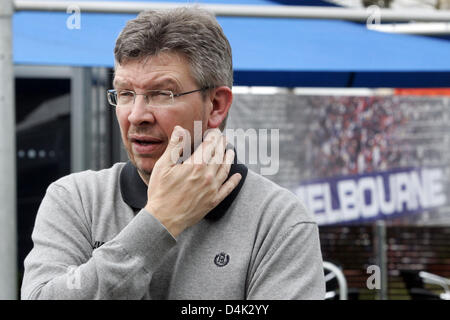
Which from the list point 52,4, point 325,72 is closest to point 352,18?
point 325,72

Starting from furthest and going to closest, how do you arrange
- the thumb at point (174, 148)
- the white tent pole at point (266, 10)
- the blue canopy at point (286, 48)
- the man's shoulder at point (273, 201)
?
the blue canopy at point (286, 48) → the white tent pole at point (266, 10) → the man's shoulder at point (273, 201) → the thumb at point (174, 148)

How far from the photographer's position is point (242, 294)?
1.39 meters

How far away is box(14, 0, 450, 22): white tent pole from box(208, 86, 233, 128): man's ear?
1238mm

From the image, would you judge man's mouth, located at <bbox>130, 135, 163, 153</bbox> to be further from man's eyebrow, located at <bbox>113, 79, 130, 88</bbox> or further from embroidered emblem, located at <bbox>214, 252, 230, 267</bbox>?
embroidered emblem, located at <bbox>214, 252, 230, 267</bbox>

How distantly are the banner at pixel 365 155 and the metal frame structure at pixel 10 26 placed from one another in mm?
4053

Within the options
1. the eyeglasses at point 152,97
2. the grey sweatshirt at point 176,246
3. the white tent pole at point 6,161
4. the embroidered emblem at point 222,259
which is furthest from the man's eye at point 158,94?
the white tent pole at point 6,161

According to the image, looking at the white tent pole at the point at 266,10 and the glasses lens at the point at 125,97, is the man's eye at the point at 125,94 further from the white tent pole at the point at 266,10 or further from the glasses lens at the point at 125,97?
the white tent pole at the point at 266,10

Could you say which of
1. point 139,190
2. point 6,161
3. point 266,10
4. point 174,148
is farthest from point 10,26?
point 174,148

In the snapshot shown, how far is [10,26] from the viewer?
102 inches

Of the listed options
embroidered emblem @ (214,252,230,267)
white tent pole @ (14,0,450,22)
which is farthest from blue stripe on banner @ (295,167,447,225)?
embroidered emblem @ (214,252,230,267)

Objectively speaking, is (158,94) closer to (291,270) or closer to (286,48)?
(291,270)

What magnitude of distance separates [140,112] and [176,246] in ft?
0.99

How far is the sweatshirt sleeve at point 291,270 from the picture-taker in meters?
1.37
